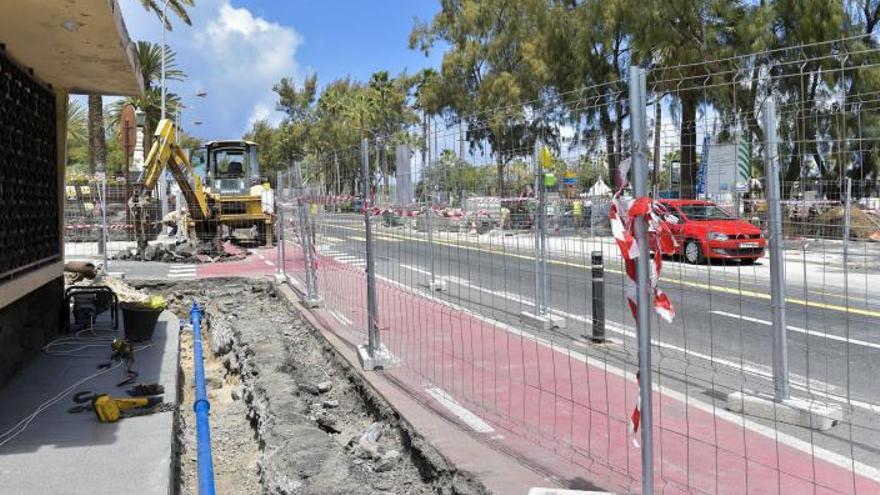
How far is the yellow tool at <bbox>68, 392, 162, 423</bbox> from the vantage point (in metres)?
5.47

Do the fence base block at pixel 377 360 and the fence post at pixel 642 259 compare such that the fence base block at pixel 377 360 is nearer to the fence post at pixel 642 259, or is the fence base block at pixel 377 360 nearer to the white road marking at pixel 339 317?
the white road marking at pixel 339 317

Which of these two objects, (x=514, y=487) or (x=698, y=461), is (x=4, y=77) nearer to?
(x=514, y=487)

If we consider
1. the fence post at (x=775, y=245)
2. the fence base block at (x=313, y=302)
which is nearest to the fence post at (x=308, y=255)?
the fence base block at (x=313, y=302)

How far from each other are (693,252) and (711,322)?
1.76m

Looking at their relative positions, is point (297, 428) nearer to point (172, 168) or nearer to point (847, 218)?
point (847, 218)

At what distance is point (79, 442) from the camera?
5.07m

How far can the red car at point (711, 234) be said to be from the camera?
155 inches

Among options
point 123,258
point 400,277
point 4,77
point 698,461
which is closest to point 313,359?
point 400,277

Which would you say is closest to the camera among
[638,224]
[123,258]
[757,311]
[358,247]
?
[638,224]

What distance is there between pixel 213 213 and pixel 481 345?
15.7 m

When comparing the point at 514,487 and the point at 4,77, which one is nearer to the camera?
the point at 514,487

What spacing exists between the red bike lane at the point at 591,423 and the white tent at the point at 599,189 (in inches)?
45.4

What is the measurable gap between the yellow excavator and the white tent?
14777 mm

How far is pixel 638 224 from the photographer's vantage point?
121 inches
